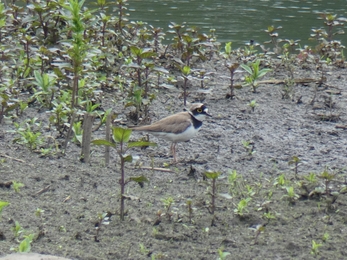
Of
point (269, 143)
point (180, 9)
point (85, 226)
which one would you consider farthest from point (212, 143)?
point (180, 9)

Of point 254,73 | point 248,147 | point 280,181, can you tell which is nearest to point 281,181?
point 280,181

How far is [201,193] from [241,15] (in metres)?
10.8

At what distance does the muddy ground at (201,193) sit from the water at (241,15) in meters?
5.61

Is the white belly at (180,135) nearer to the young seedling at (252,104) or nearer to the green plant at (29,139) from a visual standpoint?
the green plant at (29,139)

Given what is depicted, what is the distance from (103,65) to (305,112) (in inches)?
100

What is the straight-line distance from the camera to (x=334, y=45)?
10.6 m

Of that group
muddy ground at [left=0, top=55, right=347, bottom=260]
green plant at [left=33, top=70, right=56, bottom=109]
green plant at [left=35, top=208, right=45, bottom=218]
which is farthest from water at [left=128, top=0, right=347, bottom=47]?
green plant at [left=35, top=208, right=45, bottom=218]

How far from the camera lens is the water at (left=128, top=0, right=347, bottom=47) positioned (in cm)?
1404

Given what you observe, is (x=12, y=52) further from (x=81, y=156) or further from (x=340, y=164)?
(x=340, y=164)

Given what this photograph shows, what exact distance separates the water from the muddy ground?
5.61m

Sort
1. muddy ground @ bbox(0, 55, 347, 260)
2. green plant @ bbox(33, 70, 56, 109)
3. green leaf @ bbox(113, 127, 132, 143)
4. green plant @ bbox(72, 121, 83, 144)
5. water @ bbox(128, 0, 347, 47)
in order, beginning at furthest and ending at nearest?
water @ bbox(128, 0, 347, 47) < green plant @ bbox(33, 70, 56, 109) < green plant @ bbox(72, 121, 83, 144) < green leaf @ bbox(113, 127, 132, 143) < muddy ground @ bbox(0, 55, 347, 260)

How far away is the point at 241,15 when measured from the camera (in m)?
15.9

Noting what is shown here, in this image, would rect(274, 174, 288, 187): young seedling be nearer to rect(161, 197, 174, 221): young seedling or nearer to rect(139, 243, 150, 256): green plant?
rect(161, 197, 174, 221): young seedling

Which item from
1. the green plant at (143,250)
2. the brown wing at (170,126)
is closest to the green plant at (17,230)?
the green plant at (143,250)
